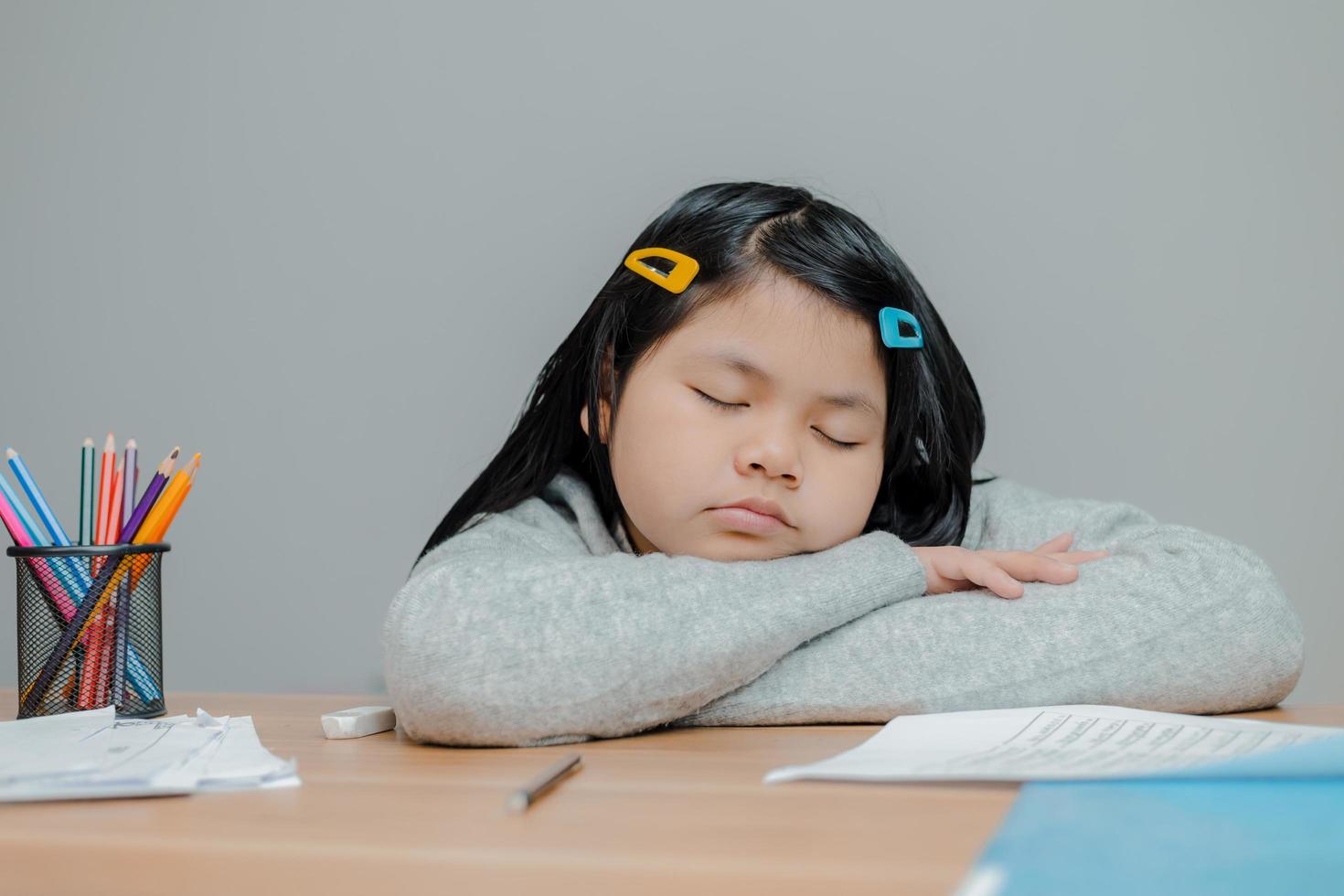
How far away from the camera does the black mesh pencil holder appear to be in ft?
2.55

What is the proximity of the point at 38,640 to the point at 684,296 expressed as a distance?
53 centimetres

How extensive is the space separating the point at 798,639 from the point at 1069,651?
0.57 feet

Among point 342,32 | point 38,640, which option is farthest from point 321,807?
point 342,32

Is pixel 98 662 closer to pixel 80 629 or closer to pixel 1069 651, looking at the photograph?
pixel 80 629

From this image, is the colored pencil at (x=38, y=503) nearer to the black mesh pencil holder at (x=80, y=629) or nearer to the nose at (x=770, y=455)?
the black mesh pencil holder at (x=80, y=629)

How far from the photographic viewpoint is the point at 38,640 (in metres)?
0.79

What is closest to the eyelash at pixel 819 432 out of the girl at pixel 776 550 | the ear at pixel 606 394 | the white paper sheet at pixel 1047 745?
the girl at pixel 776 550

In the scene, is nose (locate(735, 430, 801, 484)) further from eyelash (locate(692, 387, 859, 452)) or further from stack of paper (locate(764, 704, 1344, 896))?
stack of paper (locate(764, 704, 1344, 896))

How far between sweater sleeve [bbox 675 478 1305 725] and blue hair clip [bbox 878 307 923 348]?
0.23 metres

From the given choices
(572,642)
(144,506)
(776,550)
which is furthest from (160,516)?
(776,550)

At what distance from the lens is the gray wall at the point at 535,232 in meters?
1.47

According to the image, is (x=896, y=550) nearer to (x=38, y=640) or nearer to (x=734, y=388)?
(x=734, y=388)

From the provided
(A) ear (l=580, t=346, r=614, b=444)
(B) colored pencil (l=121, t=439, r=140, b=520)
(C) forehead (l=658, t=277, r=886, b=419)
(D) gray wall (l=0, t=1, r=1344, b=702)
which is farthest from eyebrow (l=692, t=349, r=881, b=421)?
(D) gray wall (l=0, t=1, r=1344, b=702)

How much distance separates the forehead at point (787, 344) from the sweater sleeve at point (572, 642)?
0.66ft
